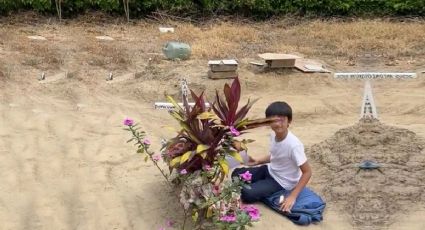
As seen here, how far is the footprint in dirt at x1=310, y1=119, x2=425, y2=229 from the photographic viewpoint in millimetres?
4941

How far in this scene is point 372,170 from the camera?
5.36 m

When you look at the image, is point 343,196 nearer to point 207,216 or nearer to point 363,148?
point 363,148

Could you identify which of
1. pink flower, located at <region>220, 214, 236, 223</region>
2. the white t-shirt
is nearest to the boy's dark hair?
the white t-shirt

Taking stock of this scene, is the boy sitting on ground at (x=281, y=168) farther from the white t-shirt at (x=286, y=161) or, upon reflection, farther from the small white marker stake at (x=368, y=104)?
the small white marker stake at (x=368, y=104)

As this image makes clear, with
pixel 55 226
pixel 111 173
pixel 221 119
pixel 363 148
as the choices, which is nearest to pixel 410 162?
pixel 363 148

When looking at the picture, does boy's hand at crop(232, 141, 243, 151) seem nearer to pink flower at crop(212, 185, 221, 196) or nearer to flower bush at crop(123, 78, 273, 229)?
flower bush at crop(123, 78, 273, 229)

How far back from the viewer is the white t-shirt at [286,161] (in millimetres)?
4676

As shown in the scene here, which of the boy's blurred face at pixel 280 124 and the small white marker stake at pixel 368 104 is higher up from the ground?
the boy's blurred face at pixel 280 124

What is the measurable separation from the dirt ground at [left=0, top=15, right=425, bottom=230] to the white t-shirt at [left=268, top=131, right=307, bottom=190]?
26cm

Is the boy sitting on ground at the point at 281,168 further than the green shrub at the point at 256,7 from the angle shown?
No

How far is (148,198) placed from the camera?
16.6 feet

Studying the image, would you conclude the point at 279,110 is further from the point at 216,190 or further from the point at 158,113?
the point at 158,113

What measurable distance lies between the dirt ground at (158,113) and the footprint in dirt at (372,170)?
11mm

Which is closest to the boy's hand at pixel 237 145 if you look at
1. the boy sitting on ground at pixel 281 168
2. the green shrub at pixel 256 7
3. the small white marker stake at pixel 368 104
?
the boy sitting on ground at pixel 281 168
